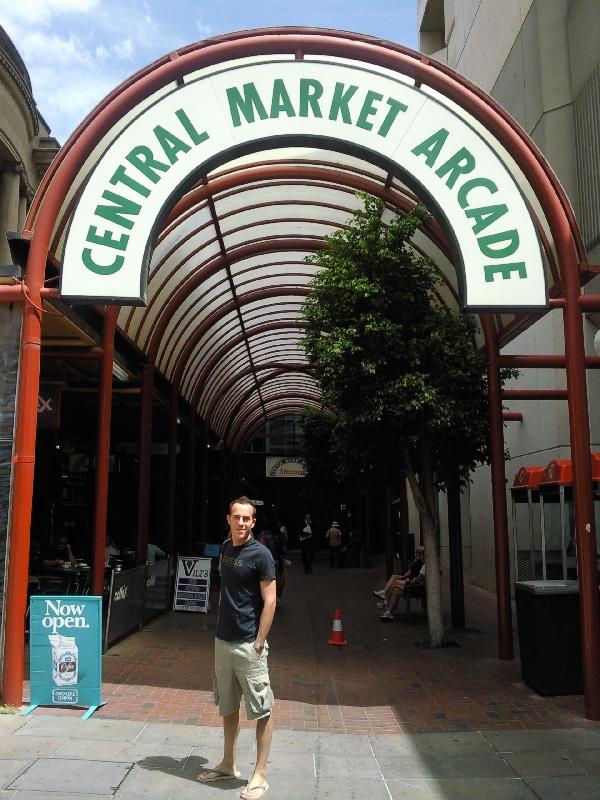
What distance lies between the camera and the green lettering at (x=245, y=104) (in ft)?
27.2

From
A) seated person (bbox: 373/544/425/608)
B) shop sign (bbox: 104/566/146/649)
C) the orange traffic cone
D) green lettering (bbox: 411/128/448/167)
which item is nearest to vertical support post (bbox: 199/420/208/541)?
seated person (bbox: 373/544/425/608)

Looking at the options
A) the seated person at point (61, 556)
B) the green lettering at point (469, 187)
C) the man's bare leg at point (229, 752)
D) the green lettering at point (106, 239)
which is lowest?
the man's bare leg at point (229, 752)

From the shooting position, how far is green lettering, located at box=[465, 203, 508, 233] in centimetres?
802

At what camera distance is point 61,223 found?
365 inches

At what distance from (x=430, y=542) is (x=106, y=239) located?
617 cm

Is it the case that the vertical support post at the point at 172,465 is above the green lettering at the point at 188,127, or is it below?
below

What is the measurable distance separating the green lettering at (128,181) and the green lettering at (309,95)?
200cm

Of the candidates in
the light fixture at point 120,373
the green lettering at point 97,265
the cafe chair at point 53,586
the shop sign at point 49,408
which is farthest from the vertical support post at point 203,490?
the green lettering at point 97,265

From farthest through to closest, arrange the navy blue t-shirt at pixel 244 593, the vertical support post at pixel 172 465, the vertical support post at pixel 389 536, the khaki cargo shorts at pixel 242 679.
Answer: the vertical support post at pixel 389 536 < the vertical support post at pixel 172 465 < the navy blue t-shirt at pixel 244 593 < the khaki cargo shorts at pixel 242 679

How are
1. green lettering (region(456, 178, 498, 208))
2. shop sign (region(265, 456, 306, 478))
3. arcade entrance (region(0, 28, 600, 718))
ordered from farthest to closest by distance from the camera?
shop sign (region(265, 456, 306, 478)) → green lettering (region(456, 178, 498, 208)) → arcade entrance (region(0, 28, 600, 718))

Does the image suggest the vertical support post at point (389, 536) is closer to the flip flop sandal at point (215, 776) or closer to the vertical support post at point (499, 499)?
the vertical support post at point (499, 499)

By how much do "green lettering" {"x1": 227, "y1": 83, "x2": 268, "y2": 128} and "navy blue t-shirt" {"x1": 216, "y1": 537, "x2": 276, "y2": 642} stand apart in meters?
5.17

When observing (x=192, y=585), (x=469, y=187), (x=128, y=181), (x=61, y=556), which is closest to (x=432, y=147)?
(x=469, y=187)

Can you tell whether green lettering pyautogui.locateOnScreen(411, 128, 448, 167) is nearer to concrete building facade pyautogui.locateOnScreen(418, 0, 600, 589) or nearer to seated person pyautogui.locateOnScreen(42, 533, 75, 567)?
concrete building facade pyautogui.locateOnScreen(418, 0, 600, 589)
